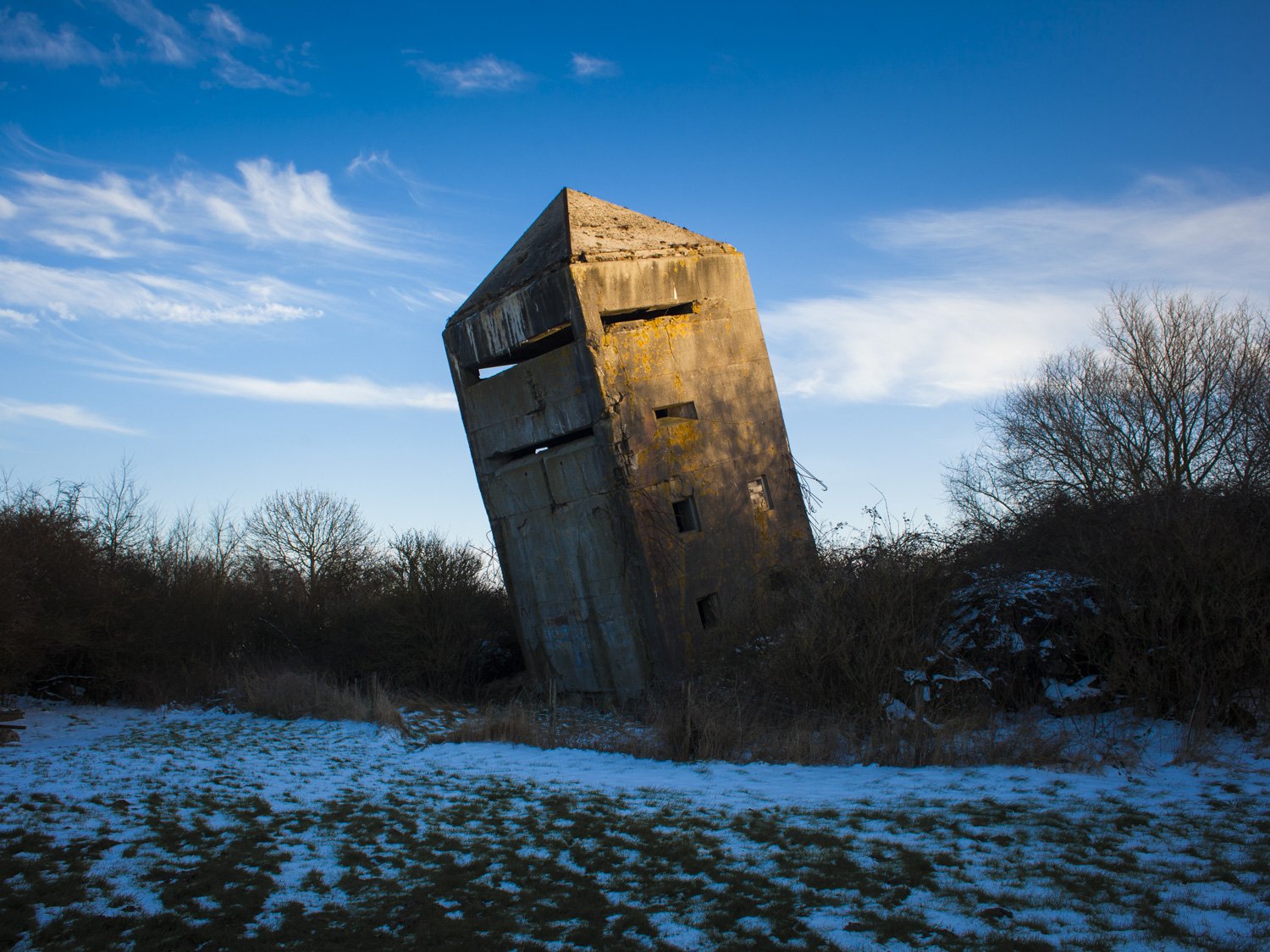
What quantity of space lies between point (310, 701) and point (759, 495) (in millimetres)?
6947

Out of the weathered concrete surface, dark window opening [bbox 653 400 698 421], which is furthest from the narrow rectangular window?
dark window opening [bbox 653 400 698 421]

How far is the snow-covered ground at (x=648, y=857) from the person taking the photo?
3828mm

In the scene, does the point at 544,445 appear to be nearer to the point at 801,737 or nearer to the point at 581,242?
the point at 581,242

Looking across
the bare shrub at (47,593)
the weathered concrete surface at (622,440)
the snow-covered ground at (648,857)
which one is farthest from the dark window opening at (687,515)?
the bare shrub at (47,593)

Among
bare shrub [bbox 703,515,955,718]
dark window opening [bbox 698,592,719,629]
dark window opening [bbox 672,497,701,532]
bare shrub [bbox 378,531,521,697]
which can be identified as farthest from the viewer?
bare shrub [bbox 378,531,521,697]

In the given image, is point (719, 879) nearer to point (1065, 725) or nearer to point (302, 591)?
point (1065, 725)

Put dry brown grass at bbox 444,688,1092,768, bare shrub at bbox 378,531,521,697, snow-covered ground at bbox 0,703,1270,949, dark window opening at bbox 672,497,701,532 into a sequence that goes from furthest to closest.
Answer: bare shrub at bbox 378,531,521,697
dark window opening at bbox 672,497,701,532
dry brown grass at bbox 444,688,1092,768
snow-covered ground at bbox 0,703,1270,949

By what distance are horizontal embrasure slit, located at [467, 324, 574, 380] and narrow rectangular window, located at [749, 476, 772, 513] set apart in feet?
11.2

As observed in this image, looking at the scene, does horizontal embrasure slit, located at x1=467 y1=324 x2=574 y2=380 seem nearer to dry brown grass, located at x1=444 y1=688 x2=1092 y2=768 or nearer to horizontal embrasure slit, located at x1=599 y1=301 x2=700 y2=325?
horizontal embrasure slit, located at x1=599 y1=301 x2=700 y2=325

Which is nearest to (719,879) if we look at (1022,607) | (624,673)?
(1022,607)

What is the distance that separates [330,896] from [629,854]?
1.58m

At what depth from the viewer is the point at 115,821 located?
18.9 ft

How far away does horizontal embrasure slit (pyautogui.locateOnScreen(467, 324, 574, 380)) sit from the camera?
13.0 meters

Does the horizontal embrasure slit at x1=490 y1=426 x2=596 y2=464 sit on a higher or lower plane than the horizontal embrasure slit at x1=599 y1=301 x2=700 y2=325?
lower
